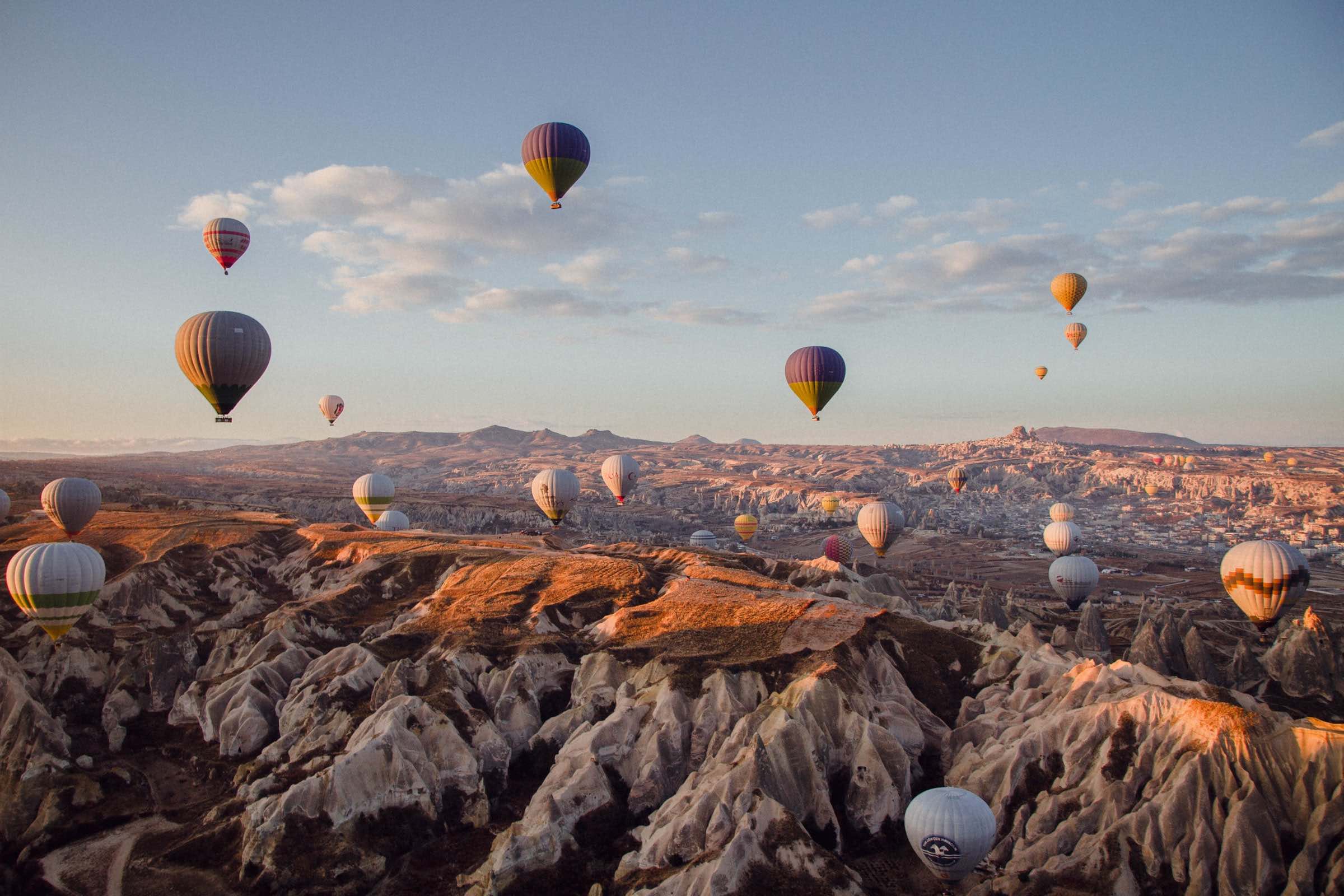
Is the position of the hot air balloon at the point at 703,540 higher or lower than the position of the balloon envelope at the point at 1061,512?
lower

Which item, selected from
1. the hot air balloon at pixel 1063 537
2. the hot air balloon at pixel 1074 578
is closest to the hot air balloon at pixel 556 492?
the hot air balloon at pixel 1074 578

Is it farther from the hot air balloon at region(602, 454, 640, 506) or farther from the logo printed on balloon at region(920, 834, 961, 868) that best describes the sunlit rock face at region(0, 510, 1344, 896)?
the hot air balloon at region(602, 454, 640, 506)

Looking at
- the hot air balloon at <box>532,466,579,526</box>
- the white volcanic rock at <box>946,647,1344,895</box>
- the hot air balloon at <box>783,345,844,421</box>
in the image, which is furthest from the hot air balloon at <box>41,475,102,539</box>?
the white volcanic rock at <box>946,647,1344,895</box>

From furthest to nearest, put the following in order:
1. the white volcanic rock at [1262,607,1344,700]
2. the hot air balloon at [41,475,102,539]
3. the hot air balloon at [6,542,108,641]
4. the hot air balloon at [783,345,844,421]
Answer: the hot air balloon at [41,475,102,539] < the white volcanic rock at [1262,607,1344,700] < the hot air balloon at [783,345,844,421] < the hot air balloon at [6,542,108,641]

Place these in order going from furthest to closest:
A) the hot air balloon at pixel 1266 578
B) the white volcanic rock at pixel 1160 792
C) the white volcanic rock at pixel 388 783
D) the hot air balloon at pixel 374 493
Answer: the hot air balloon at pixel 374 493, the hot air balloon at pixel 1266 578, the white volcanic rock at pixel 388 783, the white volcanic rock at pixel 1160 792

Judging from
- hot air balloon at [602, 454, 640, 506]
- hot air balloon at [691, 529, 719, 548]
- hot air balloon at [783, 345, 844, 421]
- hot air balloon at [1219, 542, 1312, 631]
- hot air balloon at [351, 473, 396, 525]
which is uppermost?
hot air balloon at [783, 345, 844, 421]

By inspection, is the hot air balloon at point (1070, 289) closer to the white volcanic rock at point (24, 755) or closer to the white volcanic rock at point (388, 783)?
the white volcanic rock at point (388, 783)

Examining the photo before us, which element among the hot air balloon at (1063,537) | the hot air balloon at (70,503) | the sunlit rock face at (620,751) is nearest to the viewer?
the sunlit rock face at (620,751)

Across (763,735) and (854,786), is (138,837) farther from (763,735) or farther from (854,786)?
(854,786)

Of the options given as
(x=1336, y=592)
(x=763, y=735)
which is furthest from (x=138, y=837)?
(x=1336, y=592)
